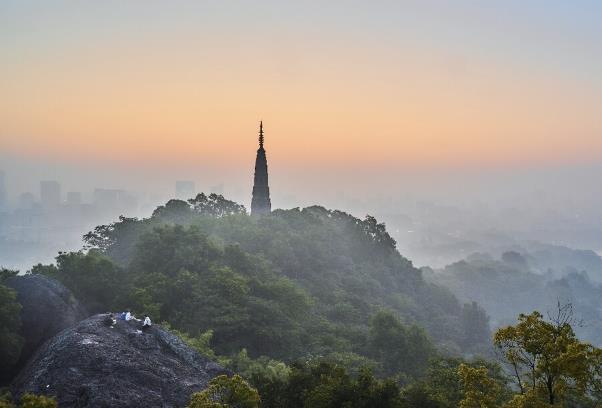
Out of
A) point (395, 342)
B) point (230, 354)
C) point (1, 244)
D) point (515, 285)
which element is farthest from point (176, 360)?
point (1, 244)

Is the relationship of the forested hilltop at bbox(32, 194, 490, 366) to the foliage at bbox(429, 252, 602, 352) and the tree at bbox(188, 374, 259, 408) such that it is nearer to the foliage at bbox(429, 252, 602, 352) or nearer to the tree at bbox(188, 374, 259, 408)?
the tree at bbox(188, 374, 259, 408)

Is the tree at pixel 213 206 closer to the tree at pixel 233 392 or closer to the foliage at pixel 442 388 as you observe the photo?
the foliage at pixel 442 388

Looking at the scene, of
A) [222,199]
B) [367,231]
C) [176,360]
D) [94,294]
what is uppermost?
[222,199]

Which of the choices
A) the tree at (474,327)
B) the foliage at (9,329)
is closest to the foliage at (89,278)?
the foliage at (9,329)

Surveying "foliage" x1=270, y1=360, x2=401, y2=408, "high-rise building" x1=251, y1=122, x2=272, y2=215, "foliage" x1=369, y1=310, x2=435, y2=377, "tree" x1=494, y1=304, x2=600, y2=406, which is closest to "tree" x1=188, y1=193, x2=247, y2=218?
"high-rise building" x1=251, y1=122, x2=272, y2=215

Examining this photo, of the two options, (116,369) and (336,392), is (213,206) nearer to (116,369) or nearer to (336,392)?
(116,369)

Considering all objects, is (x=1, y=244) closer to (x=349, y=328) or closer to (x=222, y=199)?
(x=222, y=199)
